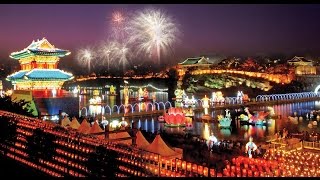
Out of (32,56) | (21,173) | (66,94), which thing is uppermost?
(32,56)

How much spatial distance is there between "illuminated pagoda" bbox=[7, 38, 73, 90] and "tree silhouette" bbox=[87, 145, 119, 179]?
1465cm

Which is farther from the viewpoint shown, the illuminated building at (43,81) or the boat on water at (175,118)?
the boat on water at (175,118)

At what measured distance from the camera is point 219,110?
95.8 feet

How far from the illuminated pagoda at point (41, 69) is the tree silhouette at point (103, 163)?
14647 mm

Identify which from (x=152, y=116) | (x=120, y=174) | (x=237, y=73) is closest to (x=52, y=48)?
(x=152, y=116)

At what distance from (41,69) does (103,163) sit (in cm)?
1587

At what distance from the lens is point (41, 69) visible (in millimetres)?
21234

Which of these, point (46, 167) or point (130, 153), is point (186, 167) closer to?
point (130, 153)

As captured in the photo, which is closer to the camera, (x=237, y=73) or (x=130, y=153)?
(x=130, y=153)

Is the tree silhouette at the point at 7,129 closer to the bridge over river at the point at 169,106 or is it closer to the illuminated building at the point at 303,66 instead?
the bridge over river at the point at 169,106

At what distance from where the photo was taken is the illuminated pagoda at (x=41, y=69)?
20.6m

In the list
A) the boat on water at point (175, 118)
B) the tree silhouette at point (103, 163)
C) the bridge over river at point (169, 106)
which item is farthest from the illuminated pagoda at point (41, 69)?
the tree silhouette at point (103, 163)

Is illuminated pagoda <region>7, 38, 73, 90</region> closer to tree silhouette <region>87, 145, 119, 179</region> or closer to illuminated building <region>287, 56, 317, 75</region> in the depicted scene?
tree silhouette <region>87, 145, 119, 179</region>

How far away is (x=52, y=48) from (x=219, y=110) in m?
14.5
